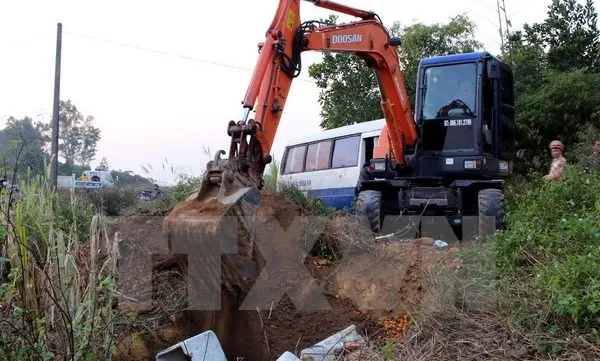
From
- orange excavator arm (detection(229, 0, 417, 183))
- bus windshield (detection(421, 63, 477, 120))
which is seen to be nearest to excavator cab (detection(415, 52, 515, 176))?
bus windshield (detection(421, 63, 477, 120))

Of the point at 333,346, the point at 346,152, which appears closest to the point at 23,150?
the point at 333,346

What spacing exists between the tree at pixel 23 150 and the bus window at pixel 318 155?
723 cm

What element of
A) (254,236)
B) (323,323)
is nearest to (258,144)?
(254,236)

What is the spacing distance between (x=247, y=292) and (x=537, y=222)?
2.48 m

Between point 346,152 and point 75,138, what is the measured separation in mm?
21667

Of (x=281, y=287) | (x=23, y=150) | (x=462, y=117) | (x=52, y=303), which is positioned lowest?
(x=281, y=287)

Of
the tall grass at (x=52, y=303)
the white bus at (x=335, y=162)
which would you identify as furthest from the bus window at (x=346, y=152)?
the tall grass at (x=52, y=303)

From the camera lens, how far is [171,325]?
5.06 metres

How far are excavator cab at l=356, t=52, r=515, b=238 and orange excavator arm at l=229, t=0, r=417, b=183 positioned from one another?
0.26 meters

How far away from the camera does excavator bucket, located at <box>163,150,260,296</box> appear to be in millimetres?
4516

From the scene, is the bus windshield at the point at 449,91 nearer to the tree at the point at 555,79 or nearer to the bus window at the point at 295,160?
the bus window at the point at 295,160

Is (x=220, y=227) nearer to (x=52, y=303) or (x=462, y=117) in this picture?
(x=52, y=303)

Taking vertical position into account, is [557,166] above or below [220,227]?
above

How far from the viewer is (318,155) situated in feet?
42.2
